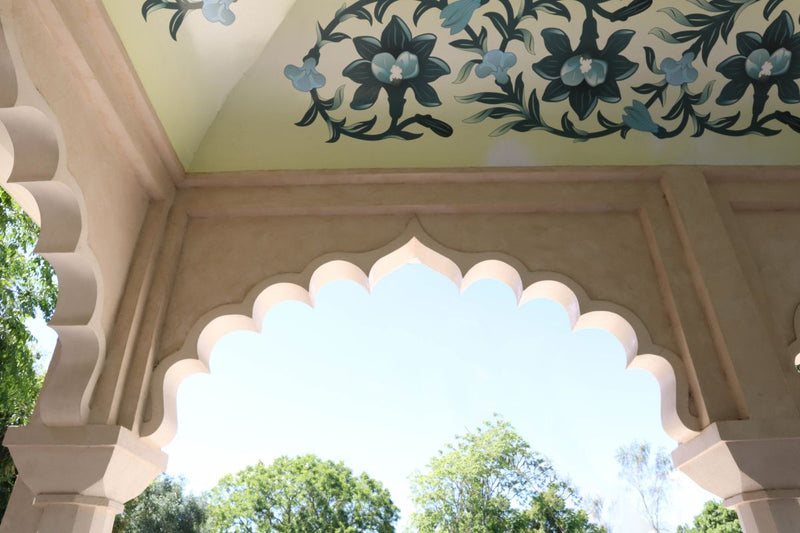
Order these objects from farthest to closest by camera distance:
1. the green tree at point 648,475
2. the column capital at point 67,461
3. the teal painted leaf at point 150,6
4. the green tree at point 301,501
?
the green tree at point 648,475 → the green tree at point 301,501 → the teal painted leaf at point 150,6 → the column capital at point 67,461

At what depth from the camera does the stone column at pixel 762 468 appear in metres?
1.95

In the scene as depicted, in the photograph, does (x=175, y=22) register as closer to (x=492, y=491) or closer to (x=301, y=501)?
(x=301, y=501)

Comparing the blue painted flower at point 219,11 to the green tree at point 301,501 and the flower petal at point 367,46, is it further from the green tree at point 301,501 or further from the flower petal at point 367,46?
the green tree at point 301,501

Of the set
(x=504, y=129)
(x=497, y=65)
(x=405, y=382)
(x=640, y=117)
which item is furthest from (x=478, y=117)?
(x=405, y=382)

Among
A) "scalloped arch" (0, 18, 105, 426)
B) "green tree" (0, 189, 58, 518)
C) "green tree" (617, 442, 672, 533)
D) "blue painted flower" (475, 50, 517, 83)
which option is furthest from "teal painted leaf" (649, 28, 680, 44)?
"green tree" (617, 442, 672, 533)

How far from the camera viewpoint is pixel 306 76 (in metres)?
2.71

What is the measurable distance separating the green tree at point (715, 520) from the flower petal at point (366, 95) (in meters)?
13.1

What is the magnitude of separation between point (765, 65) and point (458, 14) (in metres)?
1.39

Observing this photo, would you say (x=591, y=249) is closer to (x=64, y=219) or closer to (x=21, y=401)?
(x=64, y=219)

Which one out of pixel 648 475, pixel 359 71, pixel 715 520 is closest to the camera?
pixel 359 71

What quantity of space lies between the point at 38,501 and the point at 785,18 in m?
3.41

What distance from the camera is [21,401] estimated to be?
6113 mm

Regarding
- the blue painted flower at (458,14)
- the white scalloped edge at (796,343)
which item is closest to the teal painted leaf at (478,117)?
the blue painted flower at (458,14)

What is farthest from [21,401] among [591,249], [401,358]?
[401,358]
